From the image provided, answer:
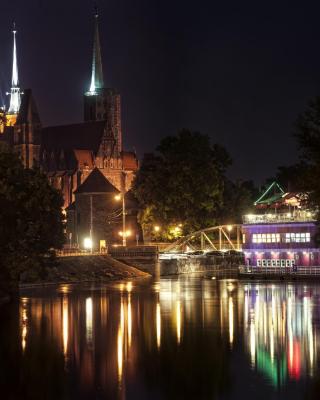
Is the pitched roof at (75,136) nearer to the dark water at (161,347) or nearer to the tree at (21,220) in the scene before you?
the tree at (21,220)

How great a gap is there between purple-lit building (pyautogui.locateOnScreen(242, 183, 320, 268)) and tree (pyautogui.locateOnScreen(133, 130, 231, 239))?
2488 centimetres

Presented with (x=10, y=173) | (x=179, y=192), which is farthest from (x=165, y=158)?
(x=10, y=173)

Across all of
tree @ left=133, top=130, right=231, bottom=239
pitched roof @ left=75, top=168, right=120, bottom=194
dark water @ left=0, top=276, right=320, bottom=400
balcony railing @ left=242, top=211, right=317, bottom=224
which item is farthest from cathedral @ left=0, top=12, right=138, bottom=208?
dark water @ left=0, top=276, right=320, bottom=400

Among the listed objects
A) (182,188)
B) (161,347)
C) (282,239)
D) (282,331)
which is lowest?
(161,347)

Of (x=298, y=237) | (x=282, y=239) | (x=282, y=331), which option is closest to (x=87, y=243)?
(x=282, y=239)

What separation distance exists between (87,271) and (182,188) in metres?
28.8

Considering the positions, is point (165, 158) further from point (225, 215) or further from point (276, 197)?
point (276, 197)

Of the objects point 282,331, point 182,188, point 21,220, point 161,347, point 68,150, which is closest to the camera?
point 161,347

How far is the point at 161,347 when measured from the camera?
179 ft

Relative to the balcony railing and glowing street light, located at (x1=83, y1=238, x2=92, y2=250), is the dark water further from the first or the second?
glowing street light, located at (x1=83, y1=238, x2=92, y2=250)

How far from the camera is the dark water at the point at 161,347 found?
4381 cm

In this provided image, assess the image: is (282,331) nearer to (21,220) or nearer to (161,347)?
(161,347)

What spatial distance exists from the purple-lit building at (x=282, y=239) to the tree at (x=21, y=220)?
24784 millimetres

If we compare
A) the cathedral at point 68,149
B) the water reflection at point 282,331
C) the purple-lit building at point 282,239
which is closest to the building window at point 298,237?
the purple-lit building at point 282,239
